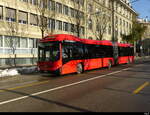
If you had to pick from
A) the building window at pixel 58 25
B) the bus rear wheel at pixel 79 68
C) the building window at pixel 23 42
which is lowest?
the bus rear wheel at pixel 79 68

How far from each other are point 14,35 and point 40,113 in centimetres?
2304

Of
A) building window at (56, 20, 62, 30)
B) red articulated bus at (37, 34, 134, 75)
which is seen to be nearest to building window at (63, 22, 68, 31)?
building window at (56, 20, 62, 30)

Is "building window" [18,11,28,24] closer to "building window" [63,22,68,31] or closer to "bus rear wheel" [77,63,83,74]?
"building window" [63,22,68,31]

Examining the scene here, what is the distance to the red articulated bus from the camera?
516 inches

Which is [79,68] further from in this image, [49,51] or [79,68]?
[49,51]

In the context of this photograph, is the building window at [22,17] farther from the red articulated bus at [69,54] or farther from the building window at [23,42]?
the red articulated bus at [69,54]

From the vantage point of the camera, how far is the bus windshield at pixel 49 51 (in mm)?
13086

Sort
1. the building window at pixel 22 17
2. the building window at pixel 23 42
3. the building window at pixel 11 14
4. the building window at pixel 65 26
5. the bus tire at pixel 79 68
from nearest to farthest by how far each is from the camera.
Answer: the bus tire at pixel 79 68
the building window at pixel 11 14
the building window at pixel 22 17
the building window at pixel 23 42
the building window at pixel 65 26

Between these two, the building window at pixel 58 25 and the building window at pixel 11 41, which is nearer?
the building window at pixel 11 41

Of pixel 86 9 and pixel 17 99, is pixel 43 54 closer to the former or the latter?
pixel 17 99

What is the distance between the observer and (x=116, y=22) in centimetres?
5931

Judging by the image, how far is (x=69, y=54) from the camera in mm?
13992

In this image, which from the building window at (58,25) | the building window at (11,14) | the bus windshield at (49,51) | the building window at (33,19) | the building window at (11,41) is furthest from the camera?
the building window at (58,25)

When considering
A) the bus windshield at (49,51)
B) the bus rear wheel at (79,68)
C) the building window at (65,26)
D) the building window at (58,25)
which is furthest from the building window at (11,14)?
the bus rear wheel at (79,68)
